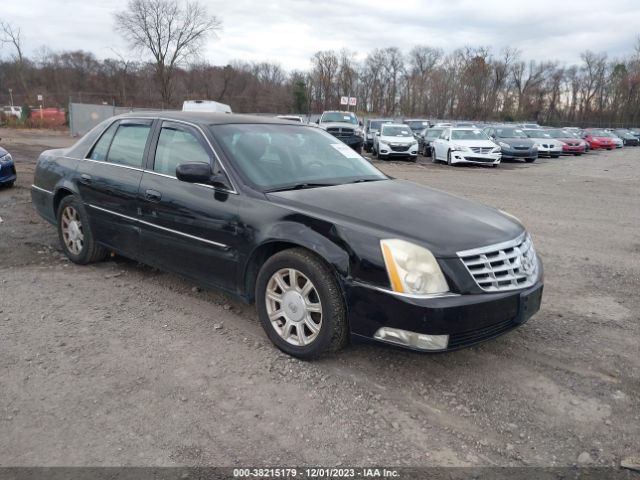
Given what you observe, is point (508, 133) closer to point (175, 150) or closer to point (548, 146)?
point (548, 146)

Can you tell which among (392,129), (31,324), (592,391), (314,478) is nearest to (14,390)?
(31,324)

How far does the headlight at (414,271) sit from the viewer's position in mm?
3045

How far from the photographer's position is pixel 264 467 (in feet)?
8.25

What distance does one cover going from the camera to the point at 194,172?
12.5 feet

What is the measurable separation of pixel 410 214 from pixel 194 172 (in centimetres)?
158

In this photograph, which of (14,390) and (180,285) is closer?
(14,390)

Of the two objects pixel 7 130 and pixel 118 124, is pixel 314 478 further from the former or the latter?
pixel 7 130

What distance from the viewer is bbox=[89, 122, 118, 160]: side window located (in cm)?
511

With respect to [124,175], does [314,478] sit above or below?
below

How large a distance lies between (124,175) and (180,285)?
3.72ft

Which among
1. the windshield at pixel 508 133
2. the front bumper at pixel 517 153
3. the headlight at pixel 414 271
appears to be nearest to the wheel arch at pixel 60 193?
the headlight at pixel 414 271

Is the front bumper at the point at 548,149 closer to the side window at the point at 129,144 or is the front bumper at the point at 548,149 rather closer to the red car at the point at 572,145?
the red car at the point at 572,145

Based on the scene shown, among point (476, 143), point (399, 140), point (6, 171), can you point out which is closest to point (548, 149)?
point (476, 143)

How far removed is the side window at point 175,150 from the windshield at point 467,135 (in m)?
18.0
